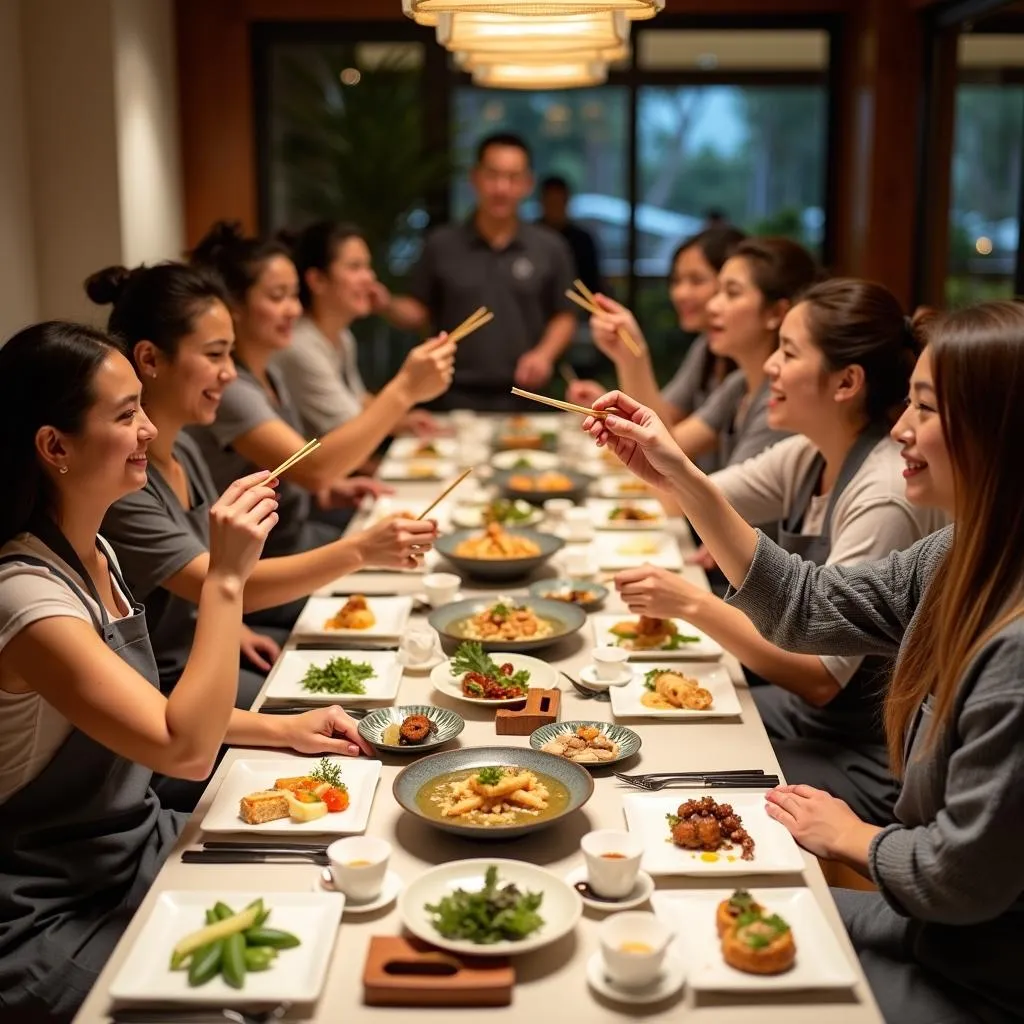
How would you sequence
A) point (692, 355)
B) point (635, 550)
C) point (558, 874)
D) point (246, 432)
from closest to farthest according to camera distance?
point (558, 874)
point (635, 550)
point (246, 432)
point (692, 355)

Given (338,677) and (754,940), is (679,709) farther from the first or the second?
(754,940)

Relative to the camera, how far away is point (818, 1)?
21.9ft

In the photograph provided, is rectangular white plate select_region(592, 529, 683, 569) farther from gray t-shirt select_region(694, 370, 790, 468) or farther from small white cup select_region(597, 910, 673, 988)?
small white cup select_region(597, 910, 673, 988)

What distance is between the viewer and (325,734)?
217 cm

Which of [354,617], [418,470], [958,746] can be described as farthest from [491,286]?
[958,746]

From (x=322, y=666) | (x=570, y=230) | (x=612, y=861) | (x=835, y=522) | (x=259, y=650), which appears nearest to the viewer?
(x=612, y=861)

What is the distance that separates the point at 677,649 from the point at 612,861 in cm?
99

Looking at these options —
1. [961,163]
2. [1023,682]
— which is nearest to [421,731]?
[1023,682]

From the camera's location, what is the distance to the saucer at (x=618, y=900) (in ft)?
5.40

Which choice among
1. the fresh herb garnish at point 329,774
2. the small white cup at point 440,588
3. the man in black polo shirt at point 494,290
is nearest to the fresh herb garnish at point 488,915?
the fresh herb garnish at point 329,774

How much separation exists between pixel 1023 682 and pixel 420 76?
596cm

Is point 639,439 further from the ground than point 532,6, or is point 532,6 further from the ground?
point 532,6

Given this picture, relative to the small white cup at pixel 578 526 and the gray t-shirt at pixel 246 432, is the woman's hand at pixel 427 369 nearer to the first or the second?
the gray t-shirt at pixel 246 432

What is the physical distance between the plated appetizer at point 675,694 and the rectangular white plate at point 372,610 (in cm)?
63
